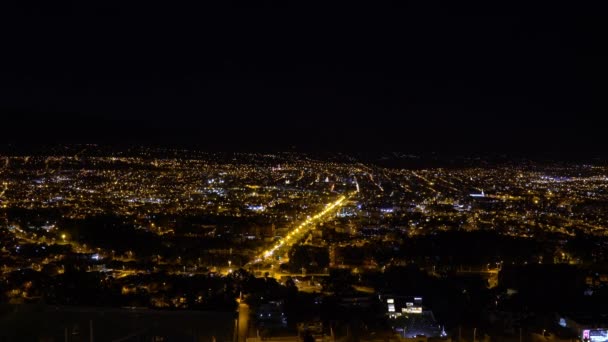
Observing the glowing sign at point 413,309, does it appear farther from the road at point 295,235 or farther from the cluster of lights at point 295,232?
the cluster of lights at point 295,232

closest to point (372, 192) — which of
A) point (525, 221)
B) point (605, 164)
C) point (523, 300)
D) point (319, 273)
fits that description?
point (525, 221)

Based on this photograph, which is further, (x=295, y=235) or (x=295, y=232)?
(x=295, y=232)

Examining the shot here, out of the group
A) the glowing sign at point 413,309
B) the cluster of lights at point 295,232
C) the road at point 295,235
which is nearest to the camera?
the glowing sign at point 413,309

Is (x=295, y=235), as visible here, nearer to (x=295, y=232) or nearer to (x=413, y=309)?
(x=295, y=232)

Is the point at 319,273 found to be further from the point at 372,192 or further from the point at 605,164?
the point at 605,164

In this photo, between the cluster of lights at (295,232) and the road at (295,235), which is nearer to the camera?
the road at (295,235)

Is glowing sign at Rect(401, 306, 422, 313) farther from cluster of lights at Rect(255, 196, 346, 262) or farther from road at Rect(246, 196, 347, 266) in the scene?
cluster of lights at Rect(255, 196, 346, 262)

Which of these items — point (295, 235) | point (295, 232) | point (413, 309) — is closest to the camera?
point (413, 309)

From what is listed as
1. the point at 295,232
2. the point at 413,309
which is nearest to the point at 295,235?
the point at 295,232

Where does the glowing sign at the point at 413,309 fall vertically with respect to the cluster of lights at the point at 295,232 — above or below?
below

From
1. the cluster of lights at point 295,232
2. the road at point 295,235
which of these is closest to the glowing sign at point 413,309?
the road at point 295,235

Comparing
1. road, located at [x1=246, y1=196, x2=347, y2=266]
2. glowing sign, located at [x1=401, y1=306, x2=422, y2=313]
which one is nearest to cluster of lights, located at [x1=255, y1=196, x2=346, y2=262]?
road, located at [x1=246, y1=196, x2=347, y2=266]
